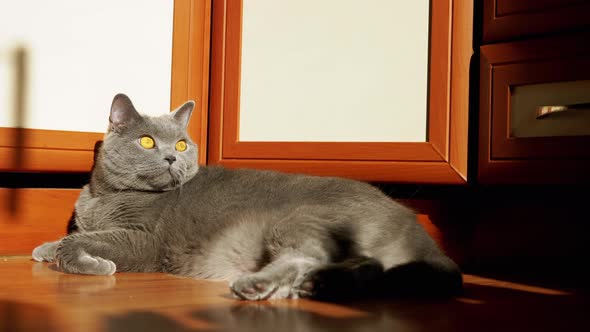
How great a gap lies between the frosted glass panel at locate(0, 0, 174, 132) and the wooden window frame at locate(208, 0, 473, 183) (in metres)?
0.16

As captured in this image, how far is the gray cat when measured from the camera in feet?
4.16

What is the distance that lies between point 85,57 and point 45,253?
52 cm

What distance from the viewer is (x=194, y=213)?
1.59 m

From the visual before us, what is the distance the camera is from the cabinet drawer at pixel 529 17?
1524 mm

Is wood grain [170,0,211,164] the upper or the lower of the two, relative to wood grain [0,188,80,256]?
upper

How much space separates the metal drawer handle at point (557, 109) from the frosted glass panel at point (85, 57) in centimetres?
101

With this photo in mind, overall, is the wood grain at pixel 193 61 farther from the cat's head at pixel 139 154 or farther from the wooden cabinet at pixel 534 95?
the wooden cabinet at pixel 534 95

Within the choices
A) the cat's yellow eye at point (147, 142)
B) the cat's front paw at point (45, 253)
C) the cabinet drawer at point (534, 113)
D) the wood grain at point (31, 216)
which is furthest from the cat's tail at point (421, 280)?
the wood grain at point (31, 216)

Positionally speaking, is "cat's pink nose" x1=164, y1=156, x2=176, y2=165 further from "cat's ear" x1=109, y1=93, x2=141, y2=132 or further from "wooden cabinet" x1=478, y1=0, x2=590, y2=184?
"wooden cabinet" x1=478, y1=0, x2=590, y2=184

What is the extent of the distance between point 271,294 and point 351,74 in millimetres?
787

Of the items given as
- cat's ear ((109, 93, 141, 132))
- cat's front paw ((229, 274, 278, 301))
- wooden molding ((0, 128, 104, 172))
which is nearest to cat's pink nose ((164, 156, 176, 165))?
cat's ear ((109, 93, 141, 132))

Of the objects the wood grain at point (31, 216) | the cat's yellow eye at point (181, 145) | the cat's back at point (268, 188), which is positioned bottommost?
the wood grain at point (31, 216)

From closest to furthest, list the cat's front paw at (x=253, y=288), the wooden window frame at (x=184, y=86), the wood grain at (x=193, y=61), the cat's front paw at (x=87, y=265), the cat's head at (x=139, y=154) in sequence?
the cat's front paw at (x=253, y=288) → the cat's front paw at (x=87, y=265) → the cat's head at (x=139, y=154) → the wooden window frame at (x=184, y=86) → the wood grain at (x=193, y=61)

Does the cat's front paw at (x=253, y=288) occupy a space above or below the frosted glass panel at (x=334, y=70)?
below
